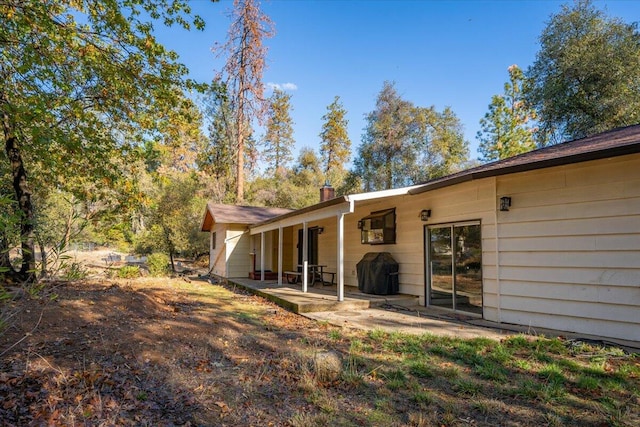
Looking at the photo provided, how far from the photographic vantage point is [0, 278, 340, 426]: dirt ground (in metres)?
2.83

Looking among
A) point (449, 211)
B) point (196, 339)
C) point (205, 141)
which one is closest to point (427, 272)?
point (449, 211)

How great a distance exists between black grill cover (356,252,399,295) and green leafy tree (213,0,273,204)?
540 inches

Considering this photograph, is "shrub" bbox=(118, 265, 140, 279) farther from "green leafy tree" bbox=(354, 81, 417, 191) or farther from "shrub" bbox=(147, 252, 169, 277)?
"green leafy tree" bbox=(354, 81, 417, 191)

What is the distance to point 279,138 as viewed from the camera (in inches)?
1147

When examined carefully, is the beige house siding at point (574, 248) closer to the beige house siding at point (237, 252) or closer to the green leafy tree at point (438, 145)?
the beige house siding at point (237, 252)

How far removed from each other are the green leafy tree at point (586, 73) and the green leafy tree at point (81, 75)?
14075mm

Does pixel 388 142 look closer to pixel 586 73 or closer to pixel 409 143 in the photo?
pixel 409 143

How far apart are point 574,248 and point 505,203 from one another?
3.91 ft

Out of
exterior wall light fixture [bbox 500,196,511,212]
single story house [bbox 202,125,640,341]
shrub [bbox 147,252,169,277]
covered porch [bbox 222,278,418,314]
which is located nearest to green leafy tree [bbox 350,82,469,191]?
shrub [bbox 147,252,169,277]

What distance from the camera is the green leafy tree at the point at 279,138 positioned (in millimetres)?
28000

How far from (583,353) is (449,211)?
333 centimetres

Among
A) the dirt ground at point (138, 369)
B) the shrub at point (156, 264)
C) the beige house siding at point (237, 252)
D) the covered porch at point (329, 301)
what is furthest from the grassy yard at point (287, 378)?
the shrub at point (156, 264)

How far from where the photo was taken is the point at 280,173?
29.2 metres

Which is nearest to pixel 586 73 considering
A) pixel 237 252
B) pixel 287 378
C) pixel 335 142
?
pixel 237 252
